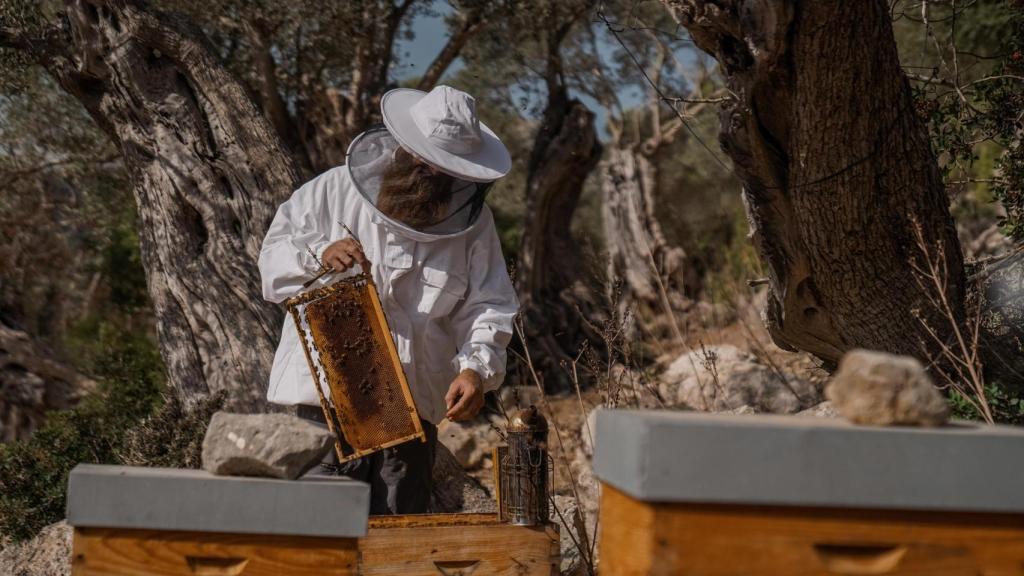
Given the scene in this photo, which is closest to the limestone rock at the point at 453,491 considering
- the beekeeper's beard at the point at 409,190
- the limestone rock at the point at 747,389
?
the limestone rock at the point at 747,389

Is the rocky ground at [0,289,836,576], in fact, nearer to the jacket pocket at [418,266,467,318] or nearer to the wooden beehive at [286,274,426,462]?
the jacket pocket at [418,266,467,318]

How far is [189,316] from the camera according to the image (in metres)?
5.11

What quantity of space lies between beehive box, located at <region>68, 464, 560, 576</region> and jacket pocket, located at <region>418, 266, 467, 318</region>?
1.16 metres

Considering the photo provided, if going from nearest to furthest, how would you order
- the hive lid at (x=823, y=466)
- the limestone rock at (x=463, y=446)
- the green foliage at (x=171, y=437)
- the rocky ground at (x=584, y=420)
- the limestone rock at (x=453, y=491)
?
the hive lid at (x=823, y=466) < the rocky ground at (x=584, y=420) < the green foliage at (x=171, y=437) < the limestone rock at (x=453, y=491) < the limestone rock at (x=463, y=446)

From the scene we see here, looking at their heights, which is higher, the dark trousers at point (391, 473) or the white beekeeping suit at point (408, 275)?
the white beekeeping suit at point (408, 275)

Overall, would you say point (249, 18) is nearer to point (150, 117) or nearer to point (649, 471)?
point (150, 117)

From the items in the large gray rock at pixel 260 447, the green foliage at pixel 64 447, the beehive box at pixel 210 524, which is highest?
the large gray rock at pixel 260 447

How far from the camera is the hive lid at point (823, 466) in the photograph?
1.83m

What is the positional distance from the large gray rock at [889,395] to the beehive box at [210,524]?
100cm

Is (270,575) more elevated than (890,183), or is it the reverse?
(890,183)

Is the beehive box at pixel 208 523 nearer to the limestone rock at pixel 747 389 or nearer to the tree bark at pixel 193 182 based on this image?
the tree bark at pixel 193 182

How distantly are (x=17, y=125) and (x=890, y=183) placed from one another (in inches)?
310

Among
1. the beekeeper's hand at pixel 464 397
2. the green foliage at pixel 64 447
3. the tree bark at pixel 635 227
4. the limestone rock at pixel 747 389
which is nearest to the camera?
the beekeeper's hand at pixel 464 397

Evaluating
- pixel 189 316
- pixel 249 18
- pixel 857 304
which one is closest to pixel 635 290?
pixel 249 18
